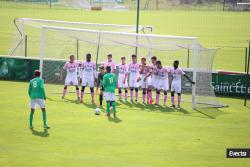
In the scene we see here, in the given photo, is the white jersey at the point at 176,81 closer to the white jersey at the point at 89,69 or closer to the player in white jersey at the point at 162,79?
the player in white jersey at the point at 162,79

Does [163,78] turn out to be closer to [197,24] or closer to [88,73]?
[88,73]

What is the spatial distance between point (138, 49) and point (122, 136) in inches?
455

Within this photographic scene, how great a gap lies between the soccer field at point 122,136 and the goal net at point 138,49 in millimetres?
1127

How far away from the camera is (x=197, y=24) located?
66.5 m

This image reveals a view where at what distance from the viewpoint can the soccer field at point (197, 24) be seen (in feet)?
154

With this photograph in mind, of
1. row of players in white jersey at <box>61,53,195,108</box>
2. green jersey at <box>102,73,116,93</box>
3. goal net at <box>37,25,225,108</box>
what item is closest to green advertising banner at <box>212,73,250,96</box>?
goal net at <box>37,25,225,108</box>

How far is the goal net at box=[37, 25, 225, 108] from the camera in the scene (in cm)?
2880

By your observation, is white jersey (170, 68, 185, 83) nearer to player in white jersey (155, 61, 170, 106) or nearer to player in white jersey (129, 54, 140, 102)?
player in white jersey (155, 61, 170, 106)

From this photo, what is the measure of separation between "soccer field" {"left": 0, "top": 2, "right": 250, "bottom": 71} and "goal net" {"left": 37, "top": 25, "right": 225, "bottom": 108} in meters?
8.64

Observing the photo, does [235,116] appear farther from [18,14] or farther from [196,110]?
[18,14]

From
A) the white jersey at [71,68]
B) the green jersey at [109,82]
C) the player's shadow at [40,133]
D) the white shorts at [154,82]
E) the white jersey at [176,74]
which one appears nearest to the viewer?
the player's shadow at [40,133]


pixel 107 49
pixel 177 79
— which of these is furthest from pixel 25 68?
pixel 177 79

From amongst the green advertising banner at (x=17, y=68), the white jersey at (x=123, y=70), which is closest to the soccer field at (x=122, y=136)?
the white jersey at (x=123, y=70)

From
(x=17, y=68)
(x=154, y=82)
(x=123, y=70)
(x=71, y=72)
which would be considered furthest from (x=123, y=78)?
(x=17, y=68)
